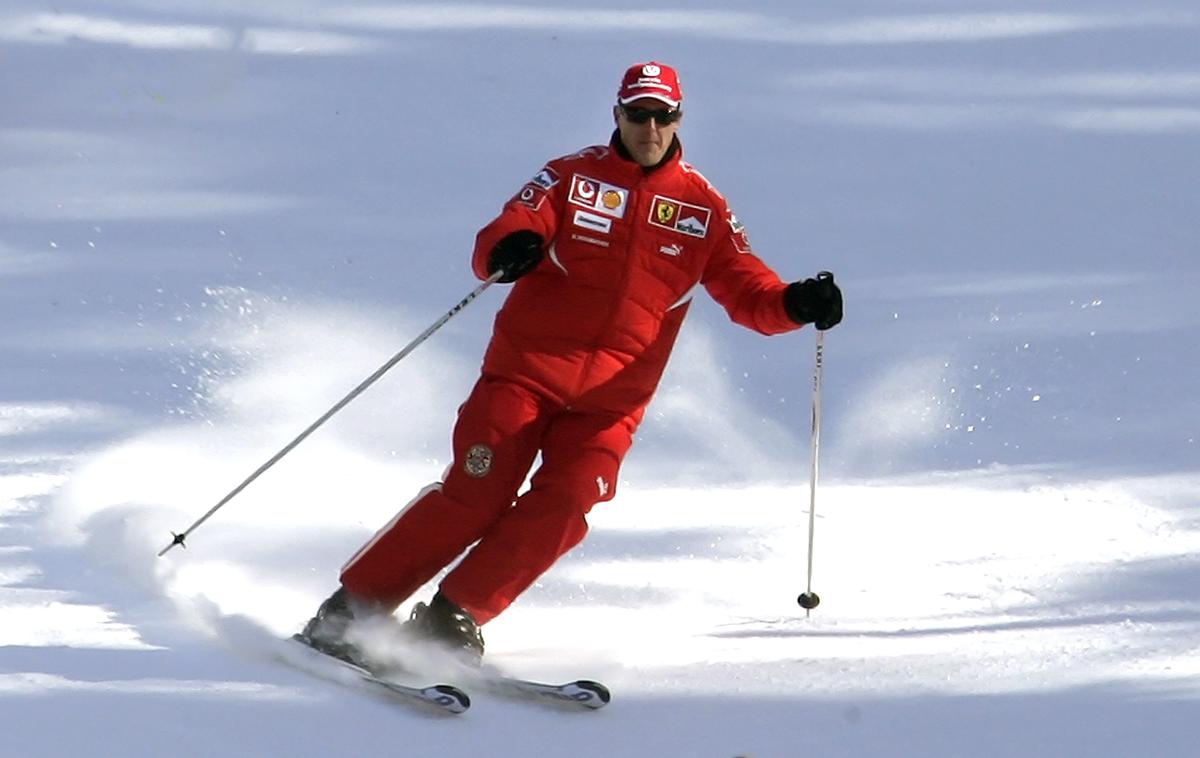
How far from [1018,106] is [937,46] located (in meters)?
1.00

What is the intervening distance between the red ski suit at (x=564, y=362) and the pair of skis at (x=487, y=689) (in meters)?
0.29

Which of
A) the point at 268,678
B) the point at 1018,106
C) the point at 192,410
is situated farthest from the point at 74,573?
the point at 1018,106

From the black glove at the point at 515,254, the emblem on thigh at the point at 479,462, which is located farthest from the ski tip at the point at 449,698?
the black glove at the point at 515,254

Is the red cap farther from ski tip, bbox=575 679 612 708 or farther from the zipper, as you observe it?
ski tip, bbox=575 679 612 708

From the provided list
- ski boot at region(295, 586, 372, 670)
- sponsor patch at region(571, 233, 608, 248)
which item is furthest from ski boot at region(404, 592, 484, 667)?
sponsor patch at region(571, 233, 608, 248)

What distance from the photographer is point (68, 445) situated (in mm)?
6785

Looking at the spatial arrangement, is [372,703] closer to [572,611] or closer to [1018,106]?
[572,611]

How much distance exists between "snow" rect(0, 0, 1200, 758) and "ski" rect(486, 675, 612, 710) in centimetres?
5

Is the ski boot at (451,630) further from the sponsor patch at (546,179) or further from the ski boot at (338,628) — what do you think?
the sponsor patch at (546,179)

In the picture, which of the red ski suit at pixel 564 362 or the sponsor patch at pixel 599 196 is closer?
the red ski suit at pixel 564 362

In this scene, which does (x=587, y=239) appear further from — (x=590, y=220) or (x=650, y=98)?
(x=650, y=98)

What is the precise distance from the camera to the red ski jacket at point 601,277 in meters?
5.24

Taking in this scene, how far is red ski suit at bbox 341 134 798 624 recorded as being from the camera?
5086mm


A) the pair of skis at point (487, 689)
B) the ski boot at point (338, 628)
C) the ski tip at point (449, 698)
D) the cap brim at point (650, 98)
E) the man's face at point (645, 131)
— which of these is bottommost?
the ski tip at point (449, 698)
